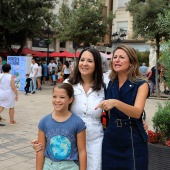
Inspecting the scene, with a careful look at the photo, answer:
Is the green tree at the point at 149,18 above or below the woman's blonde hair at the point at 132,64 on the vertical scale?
above

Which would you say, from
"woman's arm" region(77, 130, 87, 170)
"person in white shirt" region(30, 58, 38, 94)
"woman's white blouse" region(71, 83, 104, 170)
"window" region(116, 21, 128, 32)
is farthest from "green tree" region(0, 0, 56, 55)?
"woman's arm" region(77, 130, 87, 170)

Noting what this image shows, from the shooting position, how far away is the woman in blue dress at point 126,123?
7.37ft

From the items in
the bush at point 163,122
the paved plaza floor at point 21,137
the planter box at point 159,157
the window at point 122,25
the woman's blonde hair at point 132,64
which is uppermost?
the window at point 122,25

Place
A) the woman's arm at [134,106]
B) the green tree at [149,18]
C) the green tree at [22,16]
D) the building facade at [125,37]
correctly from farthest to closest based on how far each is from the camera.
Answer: the building facade at [125,37] < the green tree at [22,16] < the green tree at [149,18] < the woman's arm at [134,106]

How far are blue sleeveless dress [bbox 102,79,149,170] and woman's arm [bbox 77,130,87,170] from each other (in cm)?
17

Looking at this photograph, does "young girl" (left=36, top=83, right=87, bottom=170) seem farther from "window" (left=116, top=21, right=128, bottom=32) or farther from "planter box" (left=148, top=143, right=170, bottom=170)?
"window" (left=116, top=21, right=128, bottom=32)

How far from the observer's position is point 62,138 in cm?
228

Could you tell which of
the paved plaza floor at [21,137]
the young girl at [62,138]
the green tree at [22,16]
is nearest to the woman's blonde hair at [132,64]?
the young girl at [62,138]

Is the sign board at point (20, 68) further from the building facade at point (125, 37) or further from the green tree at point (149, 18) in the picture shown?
the building facade at point (125, 37)

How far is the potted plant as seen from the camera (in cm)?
353

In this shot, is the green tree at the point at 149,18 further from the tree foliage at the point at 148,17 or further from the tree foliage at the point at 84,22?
the tree foliage at the point at 84,22

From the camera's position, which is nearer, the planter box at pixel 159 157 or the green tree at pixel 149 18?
the planter box at pixel 159 157

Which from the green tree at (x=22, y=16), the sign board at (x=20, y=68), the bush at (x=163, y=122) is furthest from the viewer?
the green tree at (x=22, y=16)

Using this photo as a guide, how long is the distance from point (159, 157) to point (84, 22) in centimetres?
1687
